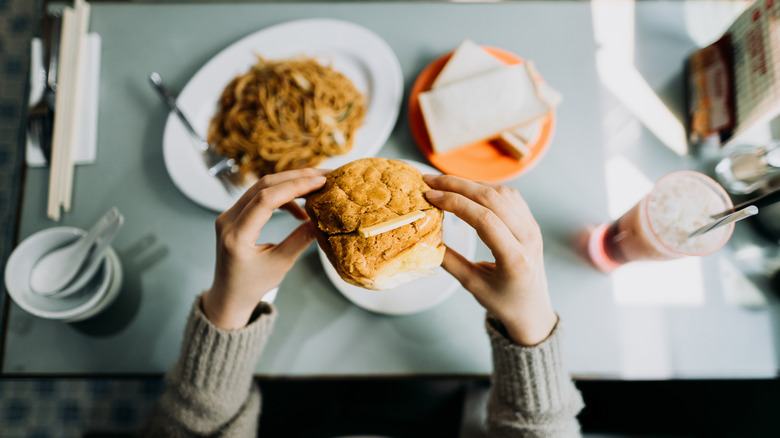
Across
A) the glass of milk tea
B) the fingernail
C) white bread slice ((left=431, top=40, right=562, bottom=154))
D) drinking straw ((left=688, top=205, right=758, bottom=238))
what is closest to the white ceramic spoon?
the fingernail

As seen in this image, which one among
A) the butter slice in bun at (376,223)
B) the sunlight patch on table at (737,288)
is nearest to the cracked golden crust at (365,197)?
the butter slice in bun at (376,223)

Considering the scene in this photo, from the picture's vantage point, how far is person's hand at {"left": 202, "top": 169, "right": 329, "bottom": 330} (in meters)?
0.90

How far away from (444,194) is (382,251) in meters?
0.18

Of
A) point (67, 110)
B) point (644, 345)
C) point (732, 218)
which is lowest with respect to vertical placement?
point (644, 345)

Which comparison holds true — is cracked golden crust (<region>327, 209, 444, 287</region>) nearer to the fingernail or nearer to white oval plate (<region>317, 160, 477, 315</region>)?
the fingernail

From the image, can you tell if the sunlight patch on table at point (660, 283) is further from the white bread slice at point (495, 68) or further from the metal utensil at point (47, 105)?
the metal utensil at point (47, 105)

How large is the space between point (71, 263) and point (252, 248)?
2.18 feet

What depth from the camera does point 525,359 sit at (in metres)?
1.08

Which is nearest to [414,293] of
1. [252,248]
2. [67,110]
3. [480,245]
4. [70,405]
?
[480,245]

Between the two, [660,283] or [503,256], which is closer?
[503,256]

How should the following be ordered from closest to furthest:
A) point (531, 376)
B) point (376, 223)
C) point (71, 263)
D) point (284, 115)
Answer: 1. point (376, 223)
2. point (531, 376)
3. point (71, 263)
4. point (284, 115)

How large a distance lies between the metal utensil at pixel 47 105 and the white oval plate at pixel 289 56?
1.30ft

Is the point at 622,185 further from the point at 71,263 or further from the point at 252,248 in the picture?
the point at 71,263

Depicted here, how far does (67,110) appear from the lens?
1388 millimetres
